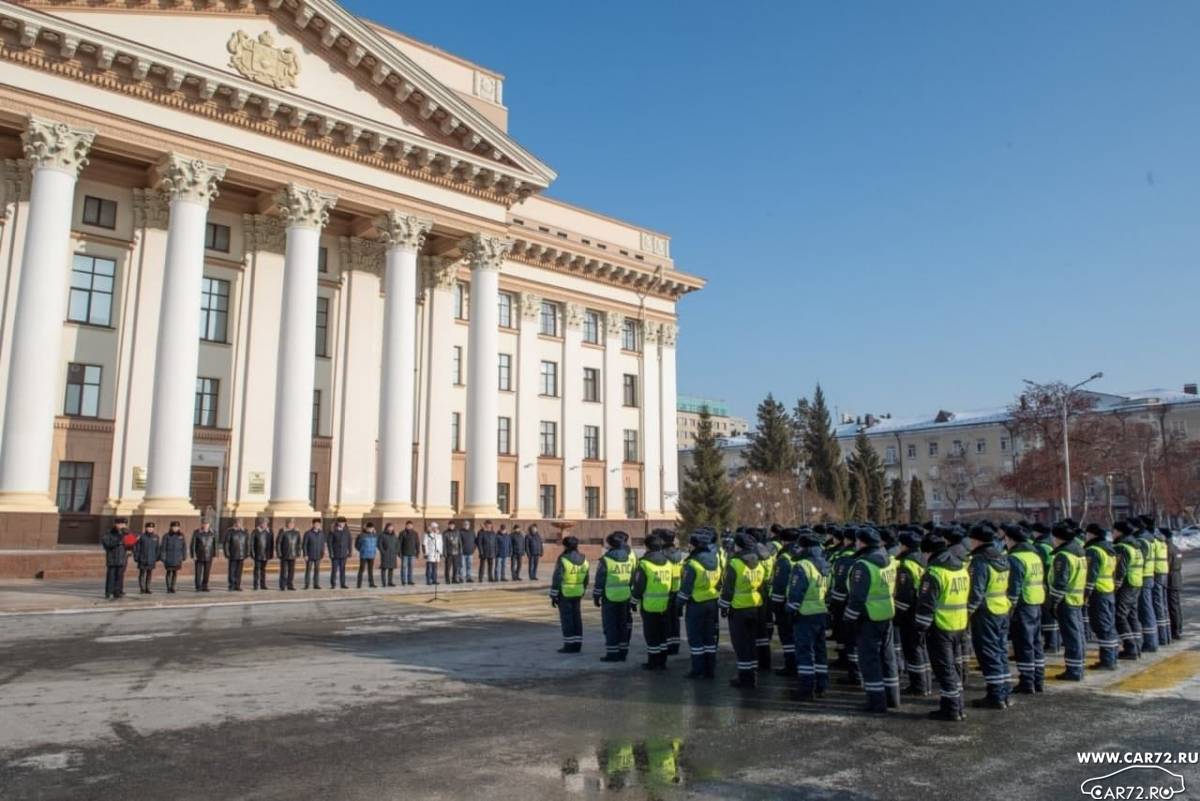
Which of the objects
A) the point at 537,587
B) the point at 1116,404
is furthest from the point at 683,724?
the point at 1116,404

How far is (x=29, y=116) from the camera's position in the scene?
2230cm

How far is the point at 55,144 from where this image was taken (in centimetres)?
2259

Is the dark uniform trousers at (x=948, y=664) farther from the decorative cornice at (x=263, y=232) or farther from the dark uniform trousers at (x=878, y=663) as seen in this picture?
the decorative cornice at (x=263, y=232)

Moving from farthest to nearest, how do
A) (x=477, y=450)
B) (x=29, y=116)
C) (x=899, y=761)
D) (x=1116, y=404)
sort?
(x=1116, y=404), (x=477, y=450), (x=29, y=116), (x=899, y=761)

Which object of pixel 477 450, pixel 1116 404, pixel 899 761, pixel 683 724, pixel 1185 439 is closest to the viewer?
pixel 899 761

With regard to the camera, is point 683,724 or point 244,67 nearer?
point 683,724

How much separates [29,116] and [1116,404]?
86139 millimetres

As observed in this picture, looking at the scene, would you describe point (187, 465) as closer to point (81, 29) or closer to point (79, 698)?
point (81, 29)

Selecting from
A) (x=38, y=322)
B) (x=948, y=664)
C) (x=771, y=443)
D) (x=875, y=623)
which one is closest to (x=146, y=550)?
(x=38, y=322)

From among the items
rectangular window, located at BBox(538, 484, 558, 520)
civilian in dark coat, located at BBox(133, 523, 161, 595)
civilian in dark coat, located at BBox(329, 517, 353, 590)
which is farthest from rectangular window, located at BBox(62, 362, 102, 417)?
rectangular window, located at BBox(538, 484, 558, 520)

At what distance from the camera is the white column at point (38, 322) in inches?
Result: 858

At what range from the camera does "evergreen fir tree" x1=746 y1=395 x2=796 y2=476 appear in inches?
2458

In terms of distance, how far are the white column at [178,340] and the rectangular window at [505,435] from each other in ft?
53.0

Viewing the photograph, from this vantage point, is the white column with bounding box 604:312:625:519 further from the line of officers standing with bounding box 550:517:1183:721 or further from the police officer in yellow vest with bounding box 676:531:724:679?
the police officer in yellow vest with bounding box 676:531:724:679
